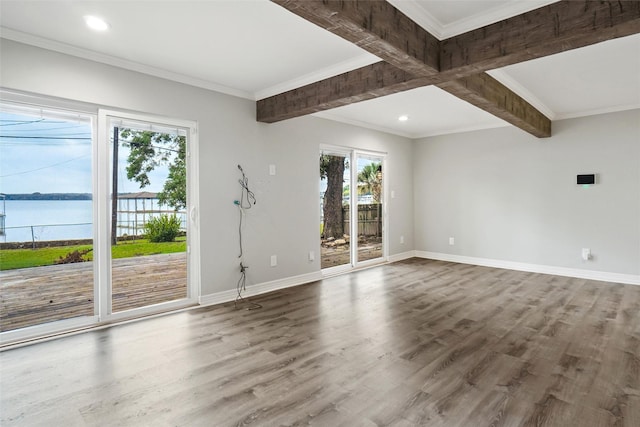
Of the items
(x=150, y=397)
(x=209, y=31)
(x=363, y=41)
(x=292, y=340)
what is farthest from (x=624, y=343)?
(x=209, y=31)

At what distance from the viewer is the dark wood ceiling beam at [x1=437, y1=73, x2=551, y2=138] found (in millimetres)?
3281

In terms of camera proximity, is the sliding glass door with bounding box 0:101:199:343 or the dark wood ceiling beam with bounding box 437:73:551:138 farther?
the dark wood ceiling beam with bounding box 437:73:551:138

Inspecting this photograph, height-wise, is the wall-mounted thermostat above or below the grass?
above

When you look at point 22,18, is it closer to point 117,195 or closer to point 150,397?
point 117,195

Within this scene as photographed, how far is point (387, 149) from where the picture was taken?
258 inches

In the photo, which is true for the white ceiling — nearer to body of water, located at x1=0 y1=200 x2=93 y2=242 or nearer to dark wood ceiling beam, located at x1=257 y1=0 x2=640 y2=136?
dark wood ceiling beam, located at x1=257 y1=0 x2=640 y2=136

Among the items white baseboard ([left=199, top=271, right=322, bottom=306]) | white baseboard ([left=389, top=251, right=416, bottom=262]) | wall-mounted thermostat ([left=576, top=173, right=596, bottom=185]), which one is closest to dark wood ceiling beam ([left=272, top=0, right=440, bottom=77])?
white baseboard ([left=199, top=271, right=322, bottom=306])

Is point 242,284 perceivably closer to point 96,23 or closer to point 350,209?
point 350,209

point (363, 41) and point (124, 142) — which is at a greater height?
point (363, 41)

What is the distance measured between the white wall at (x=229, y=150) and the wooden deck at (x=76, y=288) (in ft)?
1.49

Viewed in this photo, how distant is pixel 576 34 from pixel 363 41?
53.0 inches

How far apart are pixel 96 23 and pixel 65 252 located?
6.73ft

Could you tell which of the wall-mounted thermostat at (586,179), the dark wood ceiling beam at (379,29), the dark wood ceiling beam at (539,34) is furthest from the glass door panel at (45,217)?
the wall-mounted thermostat at (586,179)

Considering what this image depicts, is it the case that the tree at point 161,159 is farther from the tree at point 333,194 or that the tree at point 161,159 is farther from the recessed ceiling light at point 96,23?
the tree at point 333,194
